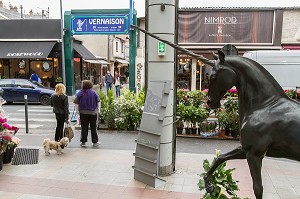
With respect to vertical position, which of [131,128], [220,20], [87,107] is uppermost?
[220,20]

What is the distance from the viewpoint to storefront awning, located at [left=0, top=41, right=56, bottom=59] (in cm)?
2141

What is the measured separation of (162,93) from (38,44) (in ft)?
65.0

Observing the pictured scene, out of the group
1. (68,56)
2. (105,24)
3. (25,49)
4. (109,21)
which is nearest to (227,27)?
(109,21)

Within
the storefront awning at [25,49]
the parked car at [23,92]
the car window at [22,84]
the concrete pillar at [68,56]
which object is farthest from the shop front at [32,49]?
the parked car at [23,92]

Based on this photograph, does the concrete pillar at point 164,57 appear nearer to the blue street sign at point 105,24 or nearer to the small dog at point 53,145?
the small dog at point 53,145

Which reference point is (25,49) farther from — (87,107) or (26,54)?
(87,107)

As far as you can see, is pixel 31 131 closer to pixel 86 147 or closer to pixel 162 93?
pixel 86 147

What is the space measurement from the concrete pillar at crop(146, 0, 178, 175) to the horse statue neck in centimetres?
260

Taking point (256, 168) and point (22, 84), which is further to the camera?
point (22, 84)

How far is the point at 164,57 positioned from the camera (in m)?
5.53

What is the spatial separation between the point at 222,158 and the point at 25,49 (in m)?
21.7

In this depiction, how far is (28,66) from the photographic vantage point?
24.6 meters

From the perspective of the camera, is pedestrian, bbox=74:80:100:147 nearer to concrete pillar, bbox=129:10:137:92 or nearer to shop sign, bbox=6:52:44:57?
concrete pillar, bbox=129:10:137:92

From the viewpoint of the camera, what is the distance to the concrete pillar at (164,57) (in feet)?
17.8
